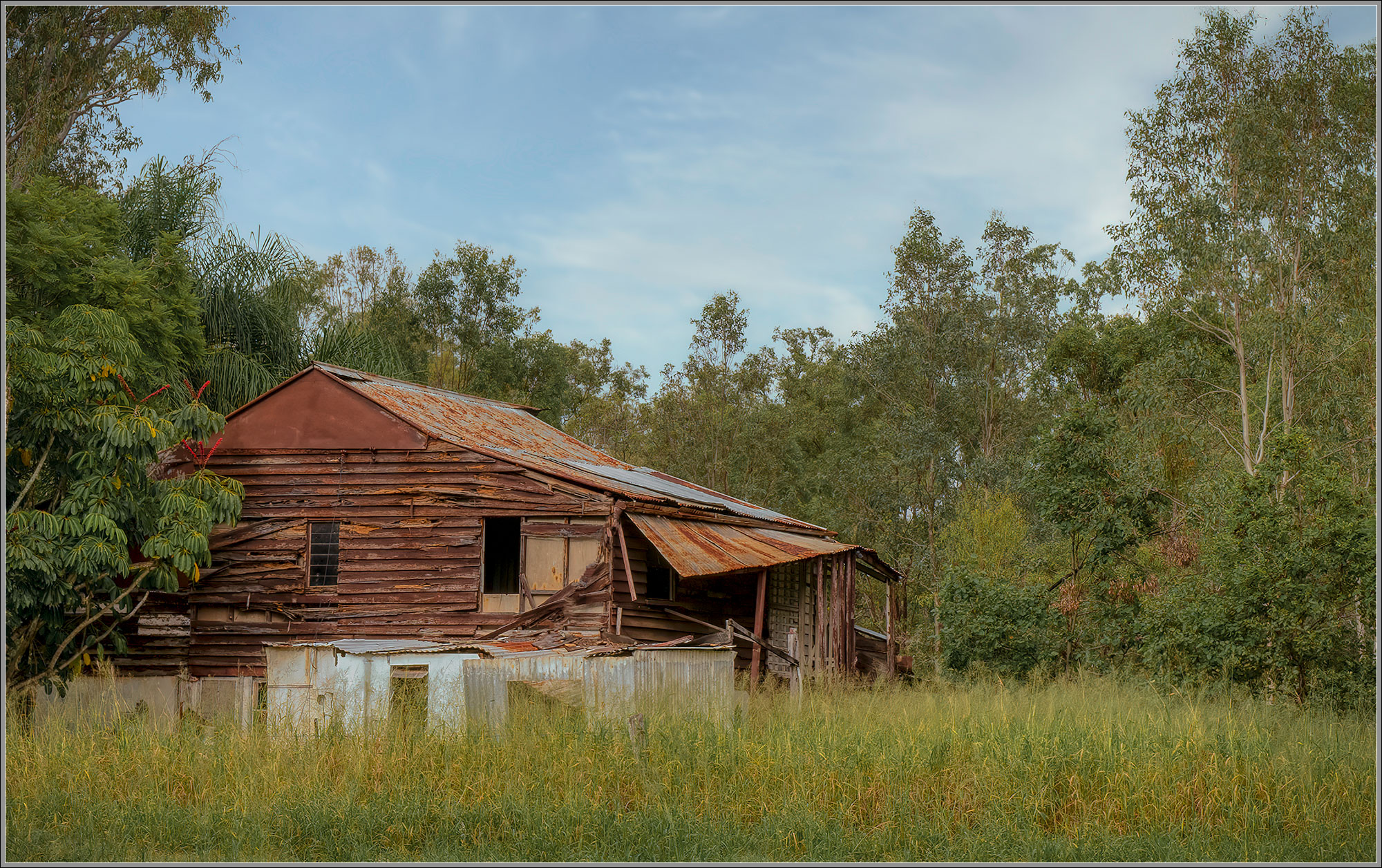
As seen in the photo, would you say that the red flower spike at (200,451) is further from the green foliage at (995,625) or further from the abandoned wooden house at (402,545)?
the green foliage at (995,625)

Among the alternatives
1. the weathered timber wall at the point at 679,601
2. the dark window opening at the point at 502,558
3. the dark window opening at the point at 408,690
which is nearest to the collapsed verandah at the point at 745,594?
the weathered timber wall at the point at 679,601

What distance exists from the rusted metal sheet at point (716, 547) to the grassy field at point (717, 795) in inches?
182

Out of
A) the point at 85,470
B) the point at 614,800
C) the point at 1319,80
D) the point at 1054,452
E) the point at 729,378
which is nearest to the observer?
the point at 614,800

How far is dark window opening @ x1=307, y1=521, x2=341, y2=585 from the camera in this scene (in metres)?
17.9

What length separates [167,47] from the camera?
26.0 metres

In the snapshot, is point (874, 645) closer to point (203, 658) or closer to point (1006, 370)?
point (203, 658)

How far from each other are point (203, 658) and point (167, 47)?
1599 cm

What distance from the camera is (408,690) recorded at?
14.2 meters

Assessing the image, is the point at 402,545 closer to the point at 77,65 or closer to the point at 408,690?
the point at 408,690

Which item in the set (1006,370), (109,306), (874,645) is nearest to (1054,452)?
(874,645)

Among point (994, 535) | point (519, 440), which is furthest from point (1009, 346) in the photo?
point (519, 440)

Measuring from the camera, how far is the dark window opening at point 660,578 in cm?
1866

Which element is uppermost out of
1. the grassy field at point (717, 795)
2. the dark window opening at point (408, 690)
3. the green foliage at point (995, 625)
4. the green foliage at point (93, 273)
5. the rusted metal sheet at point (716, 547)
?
the green foliage at point (93, 273)

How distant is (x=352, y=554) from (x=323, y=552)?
22.1 inches
